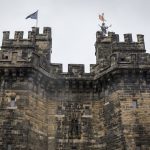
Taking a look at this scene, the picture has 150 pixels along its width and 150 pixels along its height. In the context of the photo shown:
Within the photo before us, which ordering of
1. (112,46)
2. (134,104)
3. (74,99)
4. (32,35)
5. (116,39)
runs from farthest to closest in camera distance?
1. (32,35)
2. (116,39)
3. (112,46)
4. (74,99)
5. (134,104)

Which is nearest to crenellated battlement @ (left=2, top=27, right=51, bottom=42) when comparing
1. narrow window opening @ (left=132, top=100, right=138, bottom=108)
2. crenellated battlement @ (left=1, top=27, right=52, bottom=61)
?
crenellated battlement @ (left=1, top=27, right=52, bottom=61)

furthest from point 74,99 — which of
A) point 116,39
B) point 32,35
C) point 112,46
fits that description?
point 32,35

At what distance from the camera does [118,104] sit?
69.7 feet

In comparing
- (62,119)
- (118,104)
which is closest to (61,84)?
(62,119)

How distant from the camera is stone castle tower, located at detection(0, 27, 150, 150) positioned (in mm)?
20188

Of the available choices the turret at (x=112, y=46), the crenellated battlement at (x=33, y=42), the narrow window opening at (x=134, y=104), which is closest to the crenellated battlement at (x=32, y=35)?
the crenellated battlement at (x=33, y=42)

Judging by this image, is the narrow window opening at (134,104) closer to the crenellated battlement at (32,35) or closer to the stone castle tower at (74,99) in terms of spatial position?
the stone castle tower at (74,99)

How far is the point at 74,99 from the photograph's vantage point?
22.9 metres

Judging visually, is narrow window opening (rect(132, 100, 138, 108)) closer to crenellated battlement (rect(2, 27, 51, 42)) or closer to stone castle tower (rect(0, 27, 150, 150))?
stone castle tower (rect(0, 27, 150, 150))

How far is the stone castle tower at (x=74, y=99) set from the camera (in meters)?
20.2

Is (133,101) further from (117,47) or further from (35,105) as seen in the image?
(35,105)

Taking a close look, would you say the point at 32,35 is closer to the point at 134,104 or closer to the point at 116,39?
the point at 116,39

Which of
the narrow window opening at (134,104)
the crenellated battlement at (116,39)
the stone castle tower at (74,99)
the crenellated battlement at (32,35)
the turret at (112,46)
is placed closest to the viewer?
the stone castle tower at (74,99)

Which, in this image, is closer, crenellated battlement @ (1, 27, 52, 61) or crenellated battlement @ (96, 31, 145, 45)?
crenellated battlement @ (1, 27, 52, 61)
